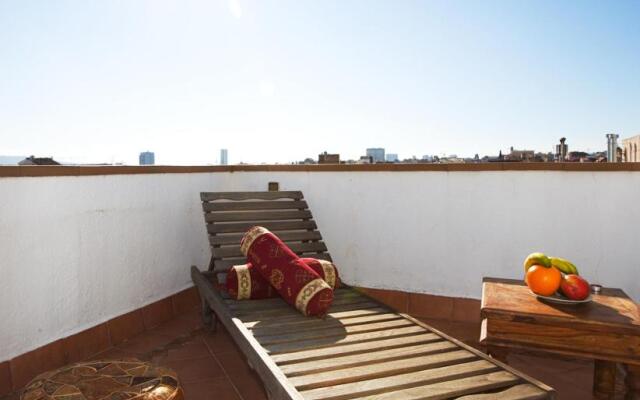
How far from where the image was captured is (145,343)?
11.0 feet

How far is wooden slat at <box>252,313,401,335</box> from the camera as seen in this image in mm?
2621

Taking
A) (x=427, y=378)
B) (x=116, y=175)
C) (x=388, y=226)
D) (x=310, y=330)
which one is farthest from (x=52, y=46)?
(x=427, y=378)

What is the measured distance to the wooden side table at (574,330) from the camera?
1907mm

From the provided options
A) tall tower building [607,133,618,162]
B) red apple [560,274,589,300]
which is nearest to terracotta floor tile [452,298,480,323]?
red apple [560,274,589,300]

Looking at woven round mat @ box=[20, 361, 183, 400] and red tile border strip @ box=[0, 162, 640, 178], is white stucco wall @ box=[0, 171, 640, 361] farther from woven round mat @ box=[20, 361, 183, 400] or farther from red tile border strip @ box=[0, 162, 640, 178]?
woven round mat @ box=[20, 361, 183, 400]

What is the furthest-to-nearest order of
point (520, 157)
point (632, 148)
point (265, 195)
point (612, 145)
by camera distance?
point (632, 148) → point (520, 157) → point (612, 145) → point (265, 195)

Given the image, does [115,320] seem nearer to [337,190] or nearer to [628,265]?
[337,190]

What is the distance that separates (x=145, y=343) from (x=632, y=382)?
124 inches

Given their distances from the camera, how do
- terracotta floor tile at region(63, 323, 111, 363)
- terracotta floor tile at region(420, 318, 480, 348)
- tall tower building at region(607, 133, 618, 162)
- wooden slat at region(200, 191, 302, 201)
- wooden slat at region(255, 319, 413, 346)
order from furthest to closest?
tall tower building at region(607, 133, 618, 162)
wooden slat at region(200, 191, 302, 201)
terracotta floor tile at region(420, 318, 480, 348)
terracotta floor tile at region(63, 323, 111, 363)
wooden slat at region(255, 319, 413, 346)

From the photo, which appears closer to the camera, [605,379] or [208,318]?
[605,379]

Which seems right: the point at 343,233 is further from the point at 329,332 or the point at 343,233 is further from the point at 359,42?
the point at 359,42

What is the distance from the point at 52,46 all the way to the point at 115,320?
12489 mm

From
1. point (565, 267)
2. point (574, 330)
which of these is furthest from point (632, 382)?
point (565, 267)

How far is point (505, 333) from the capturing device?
2066 millimetres
